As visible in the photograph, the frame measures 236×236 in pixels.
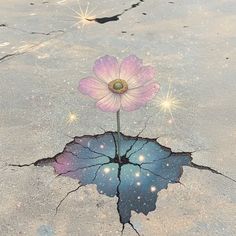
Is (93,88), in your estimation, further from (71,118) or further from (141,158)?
(71,118)

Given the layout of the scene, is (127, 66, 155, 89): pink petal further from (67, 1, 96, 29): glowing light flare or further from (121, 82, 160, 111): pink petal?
(67, 1, 96, 29): glowing light flare

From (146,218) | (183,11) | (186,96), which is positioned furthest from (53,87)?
(183,11)

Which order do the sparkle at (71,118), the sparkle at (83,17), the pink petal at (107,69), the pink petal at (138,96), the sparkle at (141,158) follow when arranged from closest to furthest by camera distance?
the pink petal at (138,96), the pink petal at (107,69), the sparkle at (141,158), the sparkle at (71,118), the sparkle at (83,17)

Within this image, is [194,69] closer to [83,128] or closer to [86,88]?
[83,128]

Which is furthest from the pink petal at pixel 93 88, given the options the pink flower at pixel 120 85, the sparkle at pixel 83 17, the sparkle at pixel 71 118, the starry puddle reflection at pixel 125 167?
the sparkle at pixel 83 17

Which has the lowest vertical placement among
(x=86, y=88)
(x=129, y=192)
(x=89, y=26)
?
(x=89, y=26)

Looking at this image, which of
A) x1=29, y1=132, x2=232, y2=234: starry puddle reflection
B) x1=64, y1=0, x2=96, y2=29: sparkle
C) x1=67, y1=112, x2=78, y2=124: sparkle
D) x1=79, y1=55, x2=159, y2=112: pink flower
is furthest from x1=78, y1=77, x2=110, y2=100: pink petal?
x1=64, y1=0, x2=96, y2=29: sparkle

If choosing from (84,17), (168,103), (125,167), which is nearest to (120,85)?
(125,167)

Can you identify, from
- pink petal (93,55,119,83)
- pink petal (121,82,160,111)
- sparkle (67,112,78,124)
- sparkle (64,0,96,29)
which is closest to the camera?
pink petal (121,82,160,111)

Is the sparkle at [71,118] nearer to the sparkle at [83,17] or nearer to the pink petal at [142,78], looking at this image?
the pink petal at [142,78]
